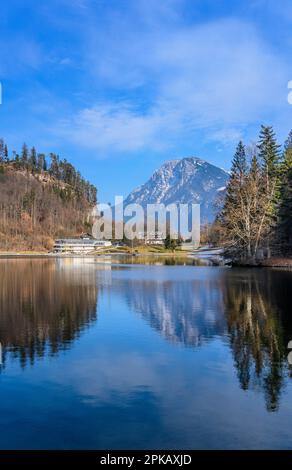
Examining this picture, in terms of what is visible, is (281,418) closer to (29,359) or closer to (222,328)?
(29,359)

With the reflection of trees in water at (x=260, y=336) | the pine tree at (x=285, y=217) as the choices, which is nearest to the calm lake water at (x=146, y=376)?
the reflection of trees in water at (x=260, y=336)

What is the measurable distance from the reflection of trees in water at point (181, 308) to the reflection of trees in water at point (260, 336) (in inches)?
35.7

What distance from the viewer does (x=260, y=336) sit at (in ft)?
61.2

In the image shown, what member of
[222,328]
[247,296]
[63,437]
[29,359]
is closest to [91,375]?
[29,359]

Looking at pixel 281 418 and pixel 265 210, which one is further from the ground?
pixel 265 210

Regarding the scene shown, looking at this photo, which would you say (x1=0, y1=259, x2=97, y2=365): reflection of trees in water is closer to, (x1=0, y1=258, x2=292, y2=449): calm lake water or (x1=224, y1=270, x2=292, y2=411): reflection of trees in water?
(x1=0, y1=258, x2=292, y2=449): calm lake water

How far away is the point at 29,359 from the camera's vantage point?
1541cm

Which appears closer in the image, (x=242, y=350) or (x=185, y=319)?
(x=242, y=350)

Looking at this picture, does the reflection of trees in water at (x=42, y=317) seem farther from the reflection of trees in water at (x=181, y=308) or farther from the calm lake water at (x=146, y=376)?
the reflection of trees in water at (x=181, y=308)

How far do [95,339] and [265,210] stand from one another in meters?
50.9

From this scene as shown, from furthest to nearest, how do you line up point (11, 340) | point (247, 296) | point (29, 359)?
point (247, 296)
point (11, 340)
point (29, 359)

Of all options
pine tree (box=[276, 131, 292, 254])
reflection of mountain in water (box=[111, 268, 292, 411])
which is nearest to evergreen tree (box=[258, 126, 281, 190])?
pine tree (box=[276, 131, 292, 254])

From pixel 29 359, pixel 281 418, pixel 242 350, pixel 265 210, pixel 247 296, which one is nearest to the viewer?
pixel 281 418

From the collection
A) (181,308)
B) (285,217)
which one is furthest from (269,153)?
(181,308)
